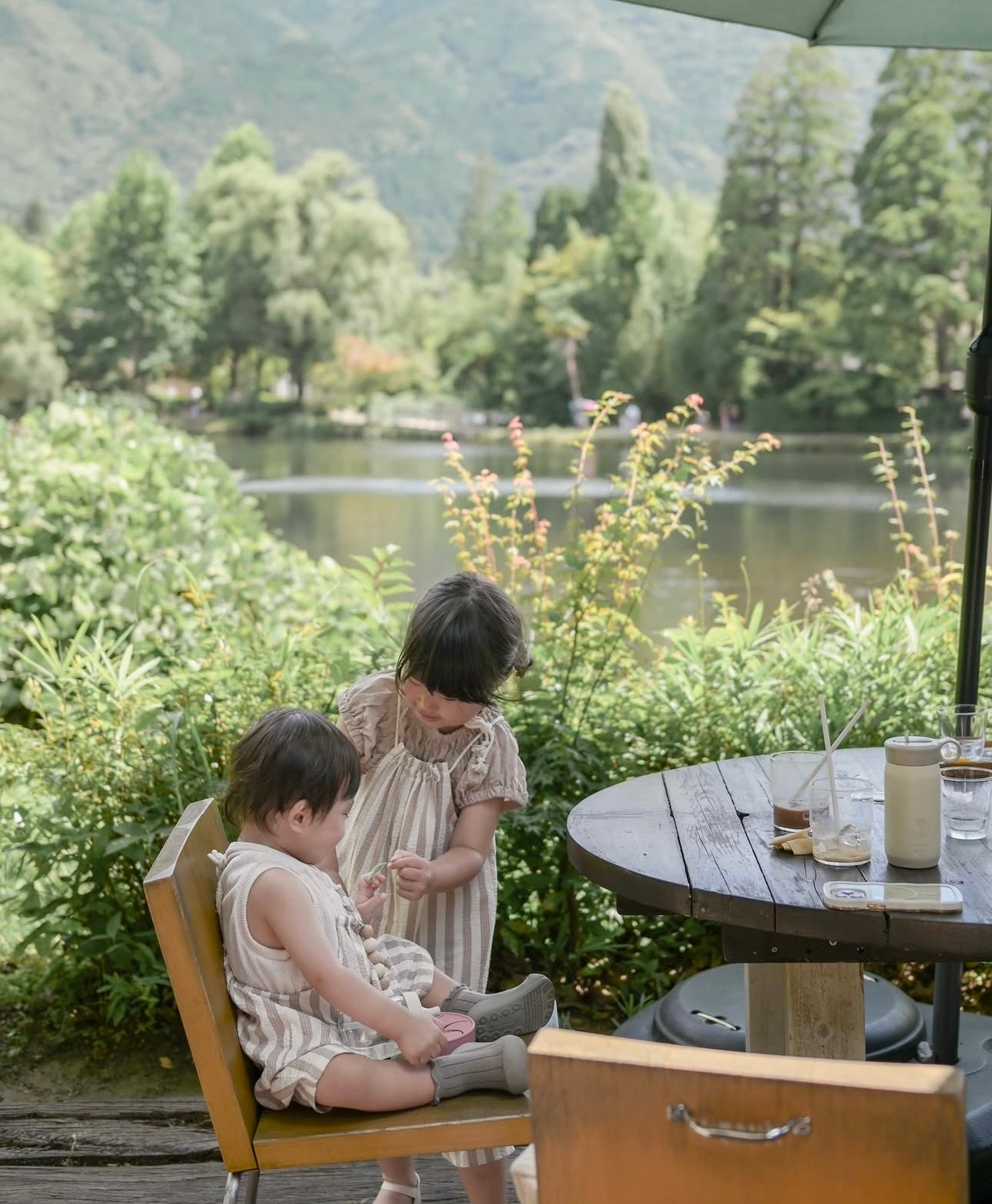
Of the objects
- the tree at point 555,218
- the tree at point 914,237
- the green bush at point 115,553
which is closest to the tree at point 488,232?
the tree at point 555,218

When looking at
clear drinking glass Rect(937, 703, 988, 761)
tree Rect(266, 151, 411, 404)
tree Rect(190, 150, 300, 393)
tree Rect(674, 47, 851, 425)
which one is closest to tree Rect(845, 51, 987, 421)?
tree Rect(674, 47, 851, 425)

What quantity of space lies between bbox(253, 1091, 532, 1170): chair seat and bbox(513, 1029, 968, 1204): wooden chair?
62 cm

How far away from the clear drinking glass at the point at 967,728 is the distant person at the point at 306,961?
0.71 meters

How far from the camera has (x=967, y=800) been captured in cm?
179

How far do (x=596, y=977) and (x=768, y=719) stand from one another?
0.68 m

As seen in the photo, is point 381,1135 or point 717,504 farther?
point 717,504

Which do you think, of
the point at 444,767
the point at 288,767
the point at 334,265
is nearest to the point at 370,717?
the point at 444,767

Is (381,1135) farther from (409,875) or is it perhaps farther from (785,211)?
(785,211)

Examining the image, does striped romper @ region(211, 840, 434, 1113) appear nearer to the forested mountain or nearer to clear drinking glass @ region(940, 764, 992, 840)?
clear drinking glass @ region(940, 764, 992, 840)

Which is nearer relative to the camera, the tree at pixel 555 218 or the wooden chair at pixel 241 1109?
the wooden chair at pixel 241 1109

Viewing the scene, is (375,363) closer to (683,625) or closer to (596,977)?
(683,625)

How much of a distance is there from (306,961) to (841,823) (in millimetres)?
659

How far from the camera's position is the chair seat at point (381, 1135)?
1552mm

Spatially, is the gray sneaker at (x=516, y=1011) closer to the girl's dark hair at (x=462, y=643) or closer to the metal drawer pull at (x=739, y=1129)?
the girl's dark hair at (x=462, y=643)
